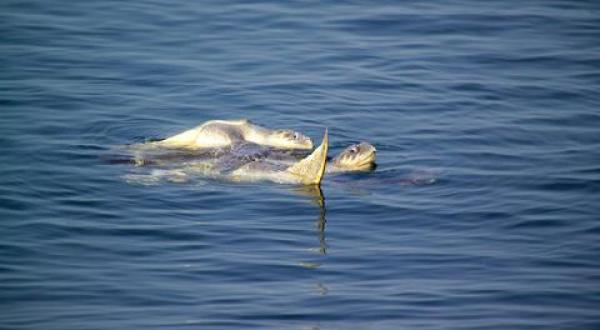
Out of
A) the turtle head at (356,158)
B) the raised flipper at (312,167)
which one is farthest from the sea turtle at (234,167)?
the turtle head at (356,158)

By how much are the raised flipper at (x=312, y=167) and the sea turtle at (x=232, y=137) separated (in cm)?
77

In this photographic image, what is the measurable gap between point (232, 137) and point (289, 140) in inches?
24.5

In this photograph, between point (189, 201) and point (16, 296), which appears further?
point (189, 201)

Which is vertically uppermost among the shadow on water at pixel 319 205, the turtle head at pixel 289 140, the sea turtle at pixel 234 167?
the turtle head at pixel 289 140

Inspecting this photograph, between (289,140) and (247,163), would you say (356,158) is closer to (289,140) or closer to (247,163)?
(289,140)

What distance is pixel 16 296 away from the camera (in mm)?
7703

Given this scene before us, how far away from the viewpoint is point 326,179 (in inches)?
420

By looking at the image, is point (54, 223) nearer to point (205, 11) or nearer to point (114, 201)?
point (114, 201)

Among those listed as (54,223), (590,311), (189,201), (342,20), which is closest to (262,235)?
(189,201)

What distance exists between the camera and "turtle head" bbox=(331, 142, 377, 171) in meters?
10.6

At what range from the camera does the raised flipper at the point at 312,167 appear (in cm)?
983

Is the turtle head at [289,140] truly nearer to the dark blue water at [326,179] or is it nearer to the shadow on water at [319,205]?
the dark blue water at [326,179]

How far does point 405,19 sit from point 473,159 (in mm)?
6283

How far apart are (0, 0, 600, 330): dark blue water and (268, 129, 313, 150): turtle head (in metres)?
0.67
